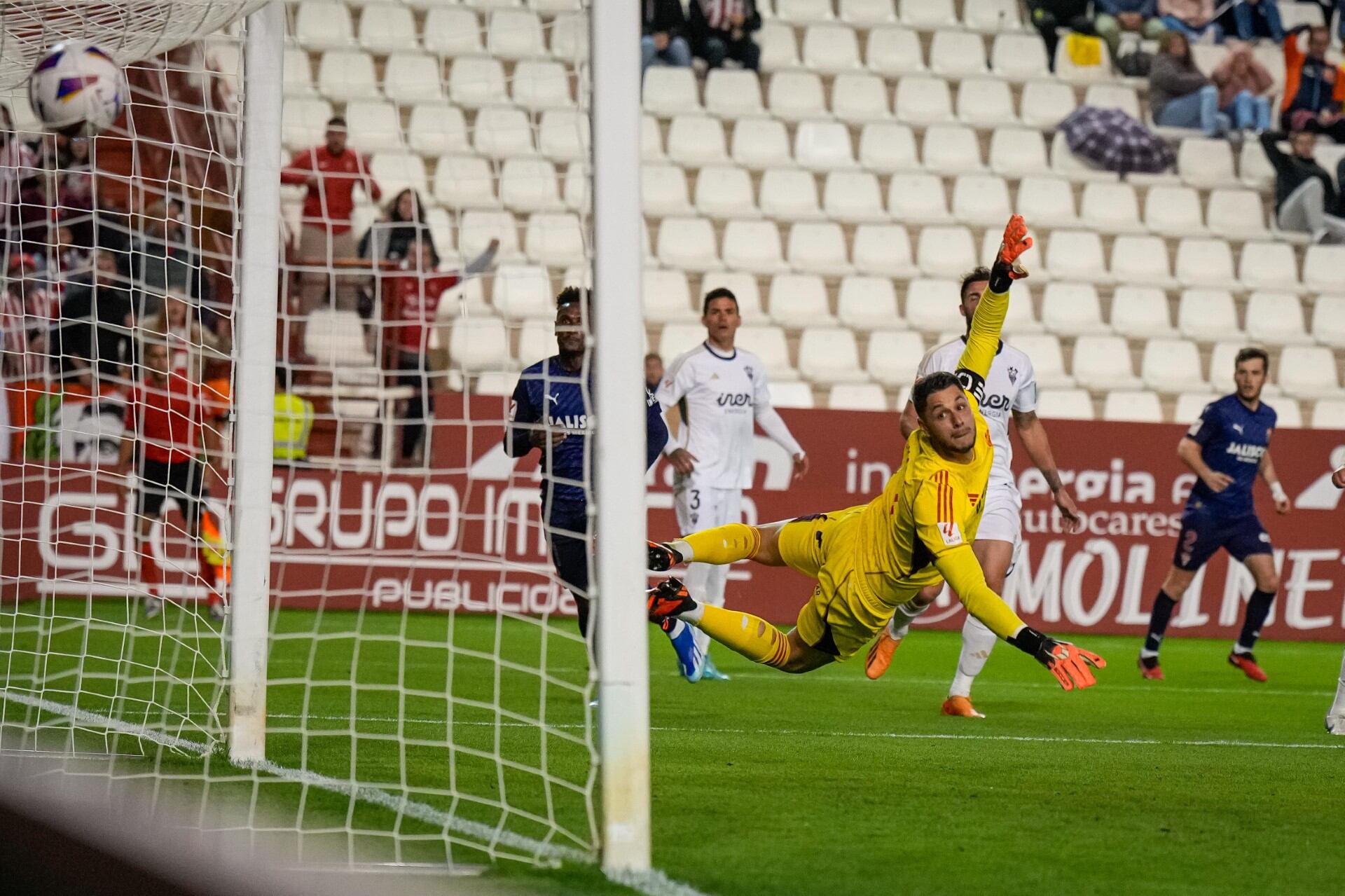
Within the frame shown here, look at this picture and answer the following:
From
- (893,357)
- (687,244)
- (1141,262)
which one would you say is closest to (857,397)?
(893,357)

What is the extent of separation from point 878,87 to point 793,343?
3.27 metres

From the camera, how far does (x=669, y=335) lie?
14.4 m

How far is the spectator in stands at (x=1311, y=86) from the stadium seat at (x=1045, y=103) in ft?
7.11

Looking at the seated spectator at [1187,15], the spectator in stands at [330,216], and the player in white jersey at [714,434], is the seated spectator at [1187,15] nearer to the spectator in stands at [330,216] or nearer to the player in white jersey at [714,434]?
the spectator in stands at [330,216]

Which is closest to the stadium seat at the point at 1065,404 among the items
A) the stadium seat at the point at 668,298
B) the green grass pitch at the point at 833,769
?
the stadium seat at the point at 668,298

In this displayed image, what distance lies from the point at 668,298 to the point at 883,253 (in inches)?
89.1

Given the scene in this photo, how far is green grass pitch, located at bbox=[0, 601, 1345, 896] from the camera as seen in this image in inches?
172

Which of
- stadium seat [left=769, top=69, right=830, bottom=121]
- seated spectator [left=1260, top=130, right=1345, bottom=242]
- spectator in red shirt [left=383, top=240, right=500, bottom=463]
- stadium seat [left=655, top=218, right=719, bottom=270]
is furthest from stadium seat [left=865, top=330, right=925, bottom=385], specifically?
seated spectator [left=1260, top=130, right=1345, bottom=242]

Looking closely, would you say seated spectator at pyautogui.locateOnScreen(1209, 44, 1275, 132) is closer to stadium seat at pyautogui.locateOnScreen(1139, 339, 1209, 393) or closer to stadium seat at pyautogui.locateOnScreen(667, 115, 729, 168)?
stadium seat at pyautogui.locateOnScreen(1139, 339, 1209, 393)

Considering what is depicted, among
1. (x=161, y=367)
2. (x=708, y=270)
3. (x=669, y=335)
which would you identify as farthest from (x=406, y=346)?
(x=708, y=270)

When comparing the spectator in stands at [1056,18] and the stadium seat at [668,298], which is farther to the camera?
the spectator in stands at [1056,18]

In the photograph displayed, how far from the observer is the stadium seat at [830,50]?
17.0m

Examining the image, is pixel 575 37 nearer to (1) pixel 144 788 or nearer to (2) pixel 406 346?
(1) pixel 144 788

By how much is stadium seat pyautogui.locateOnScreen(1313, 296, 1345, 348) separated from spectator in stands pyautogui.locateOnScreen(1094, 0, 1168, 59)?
11.0 ft
